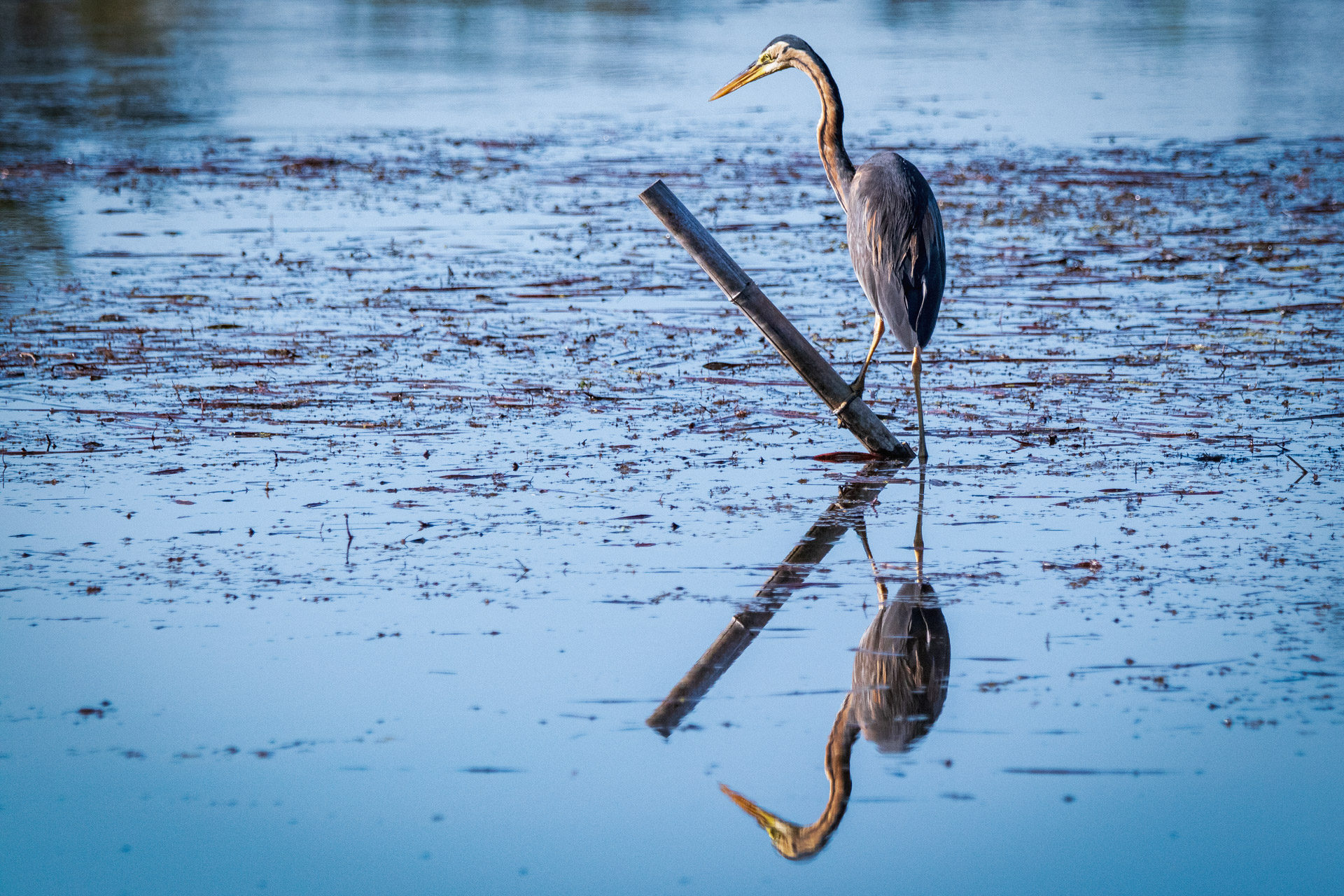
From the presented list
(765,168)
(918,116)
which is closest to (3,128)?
(765,168)

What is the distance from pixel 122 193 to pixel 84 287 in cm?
661

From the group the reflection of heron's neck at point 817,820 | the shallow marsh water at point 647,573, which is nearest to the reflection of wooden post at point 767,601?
the shallow marsh water at point 647,573

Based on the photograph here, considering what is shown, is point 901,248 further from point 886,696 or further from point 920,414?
point 886,696

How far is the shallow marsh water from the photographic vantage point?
467 cm

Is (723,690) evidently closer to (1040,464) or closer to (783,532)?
(783,532)

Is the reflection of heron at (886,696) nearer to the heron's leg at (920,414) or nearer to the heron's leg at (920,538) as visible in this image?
the heron's leg at (920,538)

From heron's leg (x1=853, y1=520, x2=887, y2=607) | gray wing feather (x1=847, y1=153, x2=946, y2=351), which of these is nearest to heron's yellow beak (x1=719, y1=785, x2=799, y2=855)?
heron's leg (x1=853, y1=520, x2=887, y2=607)

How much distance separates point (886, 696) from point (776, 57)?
5.51 meters

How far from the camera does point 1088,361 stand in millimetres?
10375

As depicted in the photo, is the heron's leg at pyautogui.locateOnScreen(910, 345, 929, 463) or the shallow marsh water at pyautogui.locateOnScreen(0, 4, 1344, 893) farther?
the heron's leg at pyautogui.locateOnScreen(910, 345, 929, 463)

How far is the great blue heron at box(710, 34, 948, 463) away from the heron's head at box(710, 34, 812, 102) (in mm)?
299

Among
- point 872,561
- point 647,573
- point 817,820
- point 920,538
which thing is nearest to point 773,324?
point 920,538

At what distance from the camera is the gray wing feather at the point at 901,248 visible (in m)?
8.49

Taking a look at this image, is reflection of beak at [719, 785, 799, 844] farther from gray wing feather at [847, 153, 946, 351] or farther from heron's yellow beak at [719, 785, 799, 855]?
gray wing feather at [847, 153, 946, 351]
